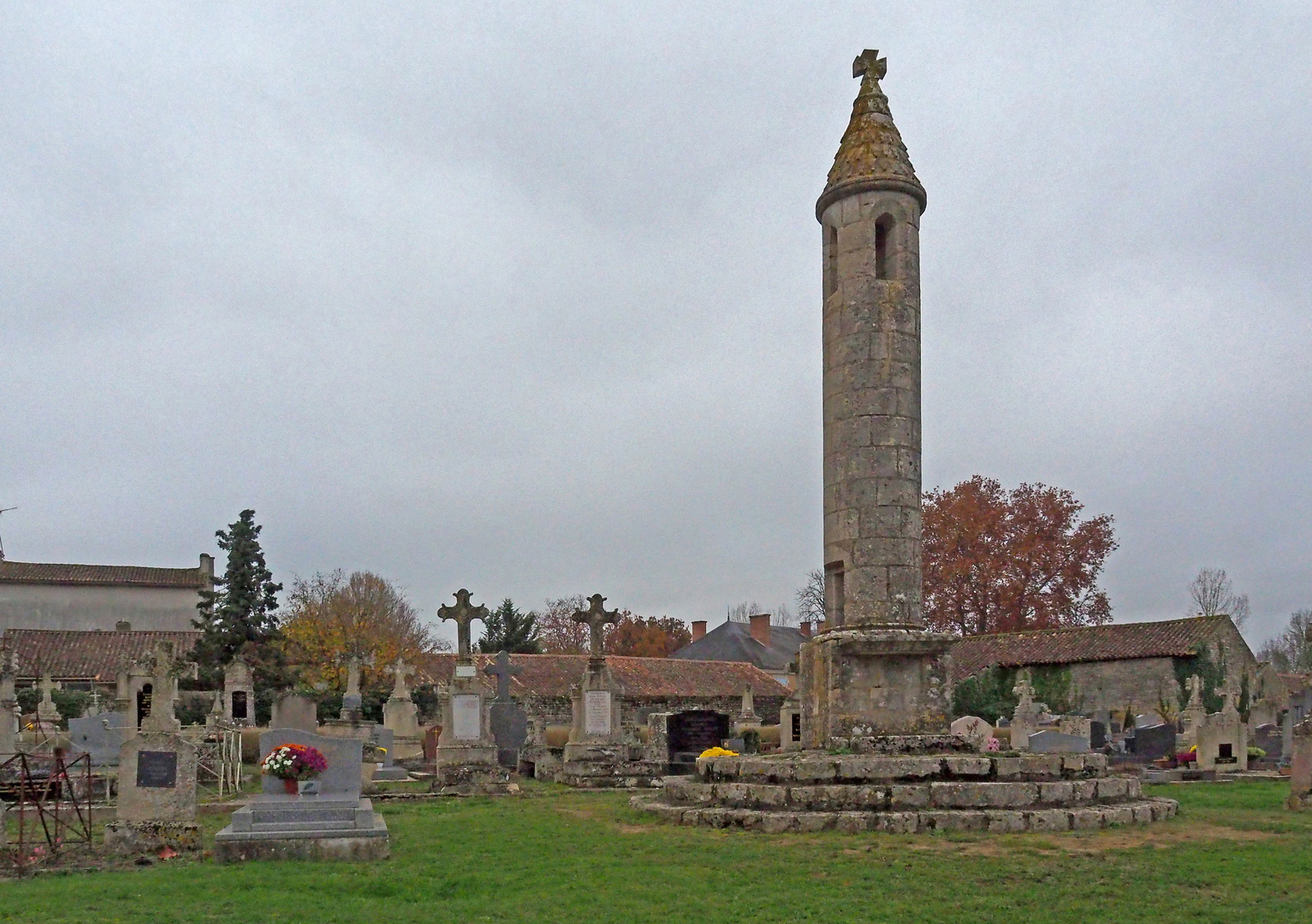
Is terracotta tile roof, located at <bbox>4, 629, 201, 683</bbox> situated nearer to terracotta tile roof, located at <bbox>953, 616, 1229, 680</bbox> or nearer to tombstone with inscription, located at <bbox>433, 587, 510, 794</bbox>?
tombstone with inscription, located at <bbox>433, 587, 510, 794</bbox>

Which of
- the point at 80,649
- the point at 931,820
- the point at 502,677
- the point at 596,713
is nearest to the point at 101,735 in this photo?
the point at 502,677

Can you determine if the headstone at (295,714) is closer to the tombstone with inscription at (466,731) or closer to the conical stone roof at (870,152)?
the tombstone with inscription at (466,731)

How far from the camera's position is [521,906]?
28.8 ft

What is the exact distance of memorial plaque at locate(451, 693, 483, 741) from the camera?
22.8m

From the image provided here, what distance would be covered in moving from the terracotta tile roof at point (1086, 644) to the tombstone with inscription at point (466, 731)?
62.4 ft

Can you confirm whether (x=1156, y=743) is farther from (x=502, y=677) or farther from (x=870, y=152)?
(x=870, y=152)

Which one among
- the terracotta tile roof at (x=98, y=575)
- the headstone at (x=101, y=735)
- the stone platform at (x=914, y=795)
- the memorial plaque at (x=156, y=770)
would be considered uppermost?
the terracotta tile roof at (x=98, y=575)

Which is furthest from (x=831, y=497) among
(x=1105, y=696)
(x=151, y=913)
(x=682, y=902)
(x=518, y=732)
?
(x=1105, y=696)

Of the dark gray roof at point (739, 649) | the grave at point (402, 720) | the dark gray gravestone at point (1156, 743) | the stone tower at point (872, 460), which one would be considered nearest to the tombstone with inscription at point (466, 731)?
the grave at point (402, 720)

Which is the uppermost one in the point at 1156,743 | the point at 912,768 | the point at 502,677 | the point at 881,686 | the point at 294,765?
the point at 881,686

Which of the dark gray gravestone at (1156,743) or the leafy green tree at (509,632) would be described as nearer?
the dark gray gravestone at (1156,743)

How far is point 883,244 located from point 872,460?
3155 millimetres

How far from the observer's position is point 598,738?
78.7 feet

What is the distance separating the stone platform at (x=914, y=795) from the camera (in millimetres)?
12188
